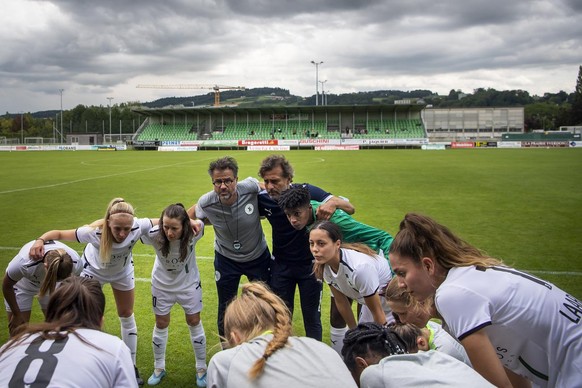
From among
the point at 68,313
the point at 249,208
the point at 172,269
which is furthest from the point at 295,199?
the point at 68,313

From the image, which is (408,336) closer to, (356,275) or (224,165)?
(356,275)

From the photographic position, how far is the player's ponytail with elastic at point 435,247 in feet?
9.38

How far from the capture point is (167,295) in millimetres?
5285

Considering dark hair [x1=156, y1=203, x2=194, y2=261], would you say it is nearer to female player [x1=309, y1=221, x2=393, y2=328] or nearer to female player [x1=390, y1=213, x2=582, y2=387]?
female player [x1=309, y1=221, x2=393, y2=328]

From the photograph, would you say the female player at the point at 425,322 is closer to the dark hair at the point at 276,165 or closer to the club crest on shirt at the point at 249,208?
the dark hair at the point at 276,165

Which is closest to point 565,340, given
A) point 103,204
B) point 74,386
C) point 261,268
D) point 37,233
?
point 74,386

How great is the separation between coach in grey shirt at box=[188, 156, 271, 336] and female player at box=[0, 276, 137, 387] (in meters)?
2.76

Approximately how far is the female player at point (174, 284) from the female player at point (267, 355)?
2.61m

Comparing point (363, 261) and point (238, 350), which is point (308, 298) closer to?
point (363, 261)

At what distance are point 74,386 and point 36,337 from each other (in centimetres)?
39

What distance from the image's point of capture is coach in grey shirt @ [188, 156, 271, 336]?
5.58 m

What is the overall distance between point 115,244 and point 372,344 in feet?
11.7

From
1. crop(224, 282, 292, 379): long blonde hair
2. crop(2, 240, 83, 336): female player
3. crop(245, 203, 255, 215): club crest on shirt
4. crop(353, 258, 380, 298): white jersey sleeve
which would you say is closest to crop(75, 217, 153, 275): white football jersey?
crop(2, 240, 83, 336): female player

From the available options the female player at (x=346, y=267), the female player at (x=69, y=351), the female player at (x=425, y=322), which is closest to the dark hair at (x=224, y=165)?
the female player at (x=346, y=267)
